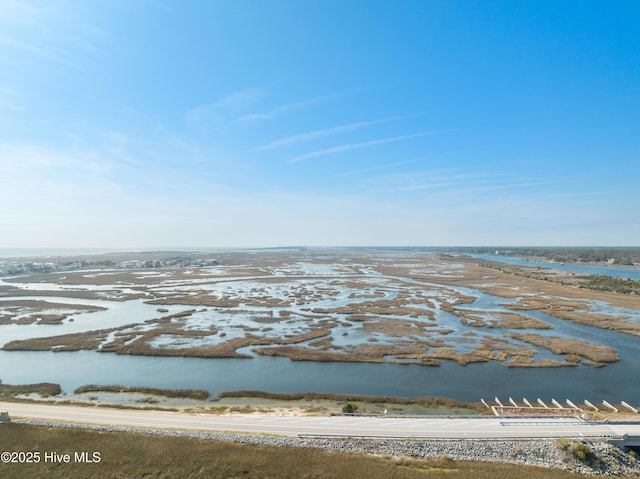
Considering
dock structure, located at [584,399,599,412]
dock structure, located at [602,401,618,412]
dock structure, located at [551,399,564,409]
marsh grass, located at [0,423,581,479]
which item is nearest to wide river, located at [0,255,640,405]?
dock structure, located at [584,399,599,412]

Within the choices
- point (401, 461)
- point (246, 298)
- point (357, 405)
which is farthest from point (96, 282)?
point (401, 461)

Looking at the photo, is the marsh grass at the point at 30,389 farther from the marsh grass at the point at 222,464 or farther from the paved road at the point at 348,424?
the marsh grass at the point at 222,464

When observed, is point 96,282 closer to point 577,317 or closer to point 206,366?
point 206,366

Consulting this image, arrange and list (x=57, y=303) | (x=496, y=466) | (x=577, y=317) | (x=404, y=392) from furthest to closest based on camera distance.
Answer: (x=57, y=303), (x=577, y=317), (x=404, y=392), (x=496, y=466)

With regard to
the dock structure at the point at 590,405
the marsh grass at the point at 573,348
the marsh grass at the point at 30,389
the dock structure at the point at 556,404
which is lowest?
the marsh grass at the point at 30,389

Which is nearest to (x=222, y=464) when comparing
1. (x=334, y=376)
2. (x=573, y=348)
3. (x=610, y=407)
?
(x=334, y=376)

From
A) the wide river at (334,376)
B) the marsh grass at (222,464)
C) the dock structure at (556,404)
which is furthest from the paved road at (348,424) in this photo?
the wide river at (334,376)
